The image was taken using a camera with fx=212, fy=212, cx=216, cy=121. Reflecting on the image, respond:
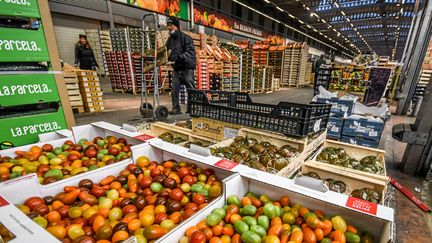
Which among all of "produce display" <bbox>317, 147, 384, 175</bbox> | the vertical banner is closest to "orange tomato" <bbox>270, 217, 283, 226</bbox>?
"produce display" <bbox>317, 147, 384, 175</bbox>

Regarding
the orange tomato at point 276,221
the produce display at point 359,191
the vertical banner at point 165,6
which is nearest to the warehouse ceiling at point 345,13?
the vertical banner at point 165,6

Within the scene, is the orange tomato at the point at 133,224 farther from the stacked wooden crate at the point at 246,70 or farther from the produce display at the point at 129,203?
the stacked wooden crate at the point at 246,70

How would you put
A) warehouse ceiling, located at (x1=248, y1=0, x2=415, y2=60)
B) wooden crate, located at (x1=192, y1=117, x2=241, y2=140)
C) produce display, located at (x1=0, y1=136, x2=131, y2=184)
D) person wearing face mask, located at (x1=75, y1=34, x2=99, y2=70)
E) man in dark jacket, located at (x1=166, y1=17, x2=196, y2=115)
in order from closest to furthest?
1. produce display, located at (x1=0, y1=136, x2=131, y2=184)
2. wooden crate, located at (x1=192, y1=117, x2=241, y2=140)
3. man in dark jacket, located at (x1=166, y1=17, x2=196, y2=115)
4. person wearing face mask, located at (x1=75, y1=34, x2=99, y2=70)
5. warehouse ceiling, located at (x1=248, y1=0, x2=415, y2=60)

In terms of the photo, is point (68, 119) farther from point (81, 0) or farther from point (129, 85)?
point (81, 0)

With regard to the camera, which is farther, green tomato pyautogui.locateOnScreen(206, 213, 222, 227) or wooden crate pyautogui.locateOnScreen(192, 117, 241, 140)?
wooden crate pyautogui.locateOnScreen(192, 117, 241, 140)

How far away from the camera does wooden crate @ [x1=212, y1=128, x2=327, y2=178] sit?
75.2 inches

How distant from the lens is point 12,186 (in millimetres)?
1132

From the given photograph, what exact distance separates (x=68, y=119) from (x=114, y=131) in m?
1.11

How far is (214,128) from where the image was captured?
8.88ft

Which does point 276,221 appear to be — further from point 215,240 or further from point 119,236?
point 119,236

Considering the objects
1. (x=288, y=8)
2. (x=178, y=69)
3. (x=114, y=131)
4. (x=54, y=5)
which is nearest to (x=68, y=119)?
(x=114, y=131)

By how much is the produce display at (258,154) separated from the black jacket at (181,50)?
341 centimetres

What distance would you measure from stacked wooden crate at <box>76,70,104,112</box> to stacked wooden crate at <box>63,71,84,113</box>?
0.16 meters

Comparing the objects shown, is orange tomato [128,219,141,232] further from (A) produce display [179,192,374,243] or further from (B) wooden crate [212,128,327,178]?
(B) wooden crate [212,128,327,178]
